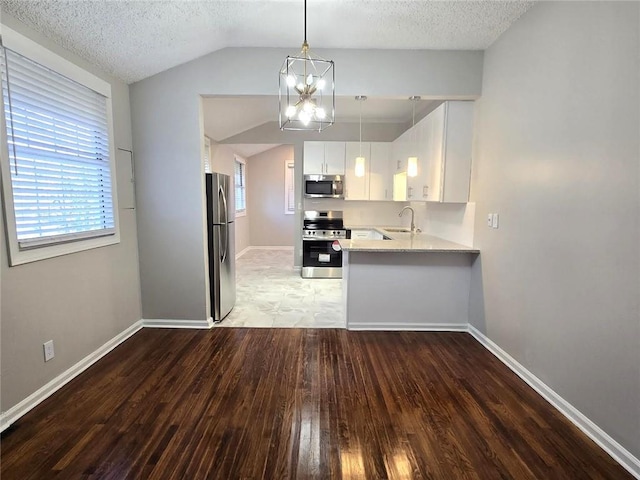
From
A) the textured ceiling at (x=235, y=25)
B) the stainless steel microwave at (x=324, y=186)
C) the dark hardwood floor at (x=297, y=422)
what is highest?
the textured ceiling at (x=235, y=25)

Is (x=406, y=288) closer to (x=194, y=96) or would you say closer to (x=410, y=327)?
(x=410, y=327)

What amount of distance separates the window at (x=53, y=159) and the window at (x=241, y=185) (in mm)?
4621

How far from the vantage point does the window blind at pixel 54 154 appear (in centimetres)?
189

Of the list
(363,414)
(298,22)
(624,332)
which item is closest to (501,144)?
(624,332)

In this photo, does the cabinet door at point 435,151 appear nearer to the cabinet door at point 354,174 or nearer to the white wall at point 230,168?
the cabinet door at point 354,174

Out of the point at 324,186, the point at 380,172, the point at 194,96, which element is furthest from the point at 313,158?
the point at 194,96

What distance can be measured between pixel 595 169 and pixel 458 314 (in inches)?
75.8

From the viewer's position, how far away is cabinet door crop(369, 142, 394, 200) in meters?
5.29

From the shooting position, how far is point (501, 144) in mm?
2658

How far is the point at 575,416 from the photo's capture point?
1892 millimetres

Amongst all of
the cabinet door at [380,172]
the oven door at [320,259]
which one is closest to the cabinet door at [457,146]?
the cabinet door at [380,172]

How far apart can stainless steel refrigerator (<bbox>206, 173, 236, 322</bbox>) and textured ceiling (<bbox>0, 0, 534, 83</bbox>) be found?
1.17m

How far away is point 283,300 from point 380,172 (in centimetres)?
275

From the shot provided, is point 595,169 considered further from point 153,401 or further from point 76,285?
point 76,285
